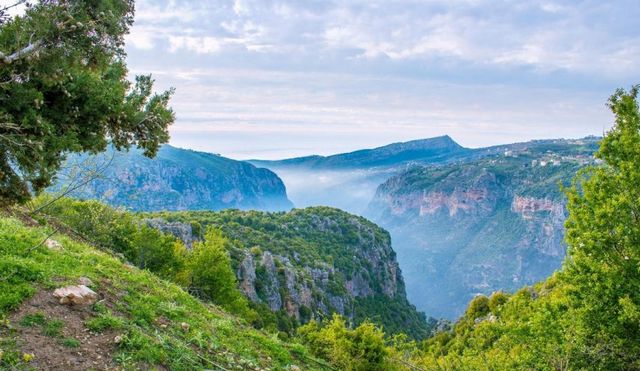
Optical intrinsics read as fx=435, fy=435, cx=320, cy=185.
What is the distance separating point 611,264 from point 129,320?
47.6 feet

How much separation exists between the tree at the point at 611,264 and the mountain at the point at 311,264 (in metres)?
47.3

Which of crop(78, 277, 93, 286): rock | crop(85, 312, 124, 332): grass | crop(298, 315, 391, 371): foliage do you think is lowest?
crop(298, 315, 391, 371): foliage

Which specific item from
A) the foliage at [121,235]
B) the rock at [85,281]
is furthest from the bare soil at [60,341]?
the foliage at [121,235]

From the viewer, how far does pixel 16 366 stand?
8.00 meters

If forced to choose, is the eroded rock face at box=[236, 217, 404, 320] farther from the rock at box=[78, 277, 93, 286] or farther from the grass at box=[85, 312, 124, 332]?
the grass at box=[85, 312, 124, 332]

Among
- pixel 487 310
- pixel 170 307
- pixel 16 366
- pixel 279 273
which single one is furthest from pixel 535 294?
pixel 16 366

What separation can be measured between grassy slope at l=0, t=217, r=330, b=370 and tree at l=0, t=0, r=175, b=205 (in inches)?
111

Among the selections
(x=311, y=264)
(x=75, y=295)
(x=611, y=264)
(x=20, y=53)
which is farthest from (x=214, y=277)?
(x=311, y=264)

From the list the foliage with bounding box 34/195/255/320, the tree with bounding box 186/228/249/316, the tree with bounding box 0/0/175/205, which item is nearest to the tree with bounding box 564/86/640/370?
the tree with bounding box 0/0/175/205

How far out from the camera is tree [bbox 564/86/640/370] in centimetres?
1341

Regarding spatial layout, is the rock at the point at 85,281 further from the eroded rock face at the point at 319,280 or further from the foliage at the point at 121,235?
the eroded rock face at the point at 319,280

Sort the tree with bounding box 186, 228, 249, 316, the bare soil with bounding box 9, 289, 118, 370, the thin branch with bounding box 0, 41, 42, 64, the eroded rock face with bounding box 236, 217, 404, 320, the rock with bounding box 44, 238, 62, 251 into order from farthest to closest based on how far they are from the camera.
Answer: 1. the eroded rock face with bounding box 236, 217, 404, 320
2. the tree with bounding box 186, 228, 249, 316
3. the rock with bounding box 44, 238, 62, 251
4. the bare soil with bounding box 9, 289, 118, 370
5. the thin branch with bounding box 0, 41, 42, 64

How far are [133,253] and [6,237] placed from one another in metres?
21.8

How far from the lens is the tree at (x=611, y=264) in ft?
44.0
